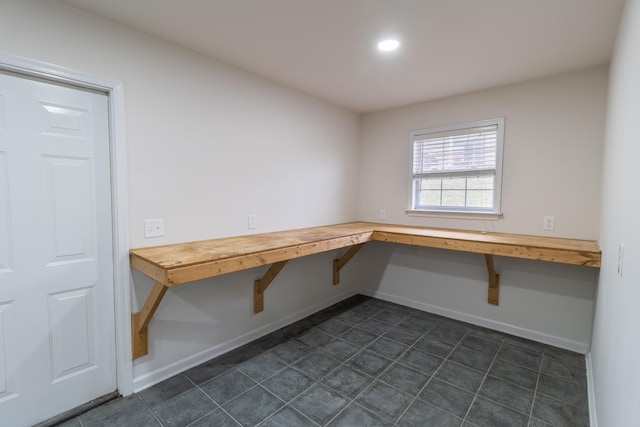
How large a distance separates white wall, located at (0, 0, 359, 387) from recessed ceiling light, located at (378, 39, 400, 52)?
42.7 inches

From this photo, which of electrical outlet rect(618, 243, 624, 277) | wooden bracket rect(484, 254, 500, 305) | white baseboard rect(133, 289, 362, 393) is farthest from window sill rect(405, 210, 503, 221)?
electrical outlet rect(618, 243, 624, 277)

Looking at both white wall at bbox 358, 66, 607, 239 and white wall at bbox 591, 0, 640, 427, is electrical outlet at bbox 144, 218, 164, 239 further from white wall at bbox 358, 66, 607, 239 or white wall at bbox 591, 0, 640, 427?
white wall at bbox 358, 66, 607, 239

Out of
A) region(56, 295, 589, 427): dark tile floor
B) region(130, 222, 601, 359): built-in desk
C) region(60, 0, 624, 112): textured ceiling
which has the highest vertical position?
region(60, 0, 624, 112): textured ceiling

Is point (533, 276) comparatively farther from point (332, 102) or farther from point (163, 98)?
point (163, 98)

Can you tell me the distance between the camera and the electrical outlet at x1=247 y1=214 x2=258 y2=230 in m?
2.64

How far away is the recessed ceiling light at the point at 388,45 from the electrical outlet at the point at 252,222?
5.35 ft

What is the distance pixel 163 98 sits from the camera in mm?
2068

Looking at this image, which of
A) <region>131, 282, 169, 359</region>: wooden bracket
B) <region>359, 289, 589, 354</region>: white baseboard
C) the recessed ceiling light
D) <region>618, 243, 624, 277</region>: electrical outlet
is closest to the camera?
<region>618, 243, 624, 277</region>: electrical outlet

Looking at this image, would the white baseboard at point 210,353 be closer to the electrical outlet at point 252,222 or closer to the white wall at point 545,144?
the electrical outlet at point 252,222

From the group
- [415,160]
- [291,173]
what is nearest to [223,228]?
[291,173]

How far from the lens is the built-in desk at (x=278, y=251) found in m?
1.73

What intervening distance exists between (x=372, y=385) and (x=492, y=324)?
1.57 meters

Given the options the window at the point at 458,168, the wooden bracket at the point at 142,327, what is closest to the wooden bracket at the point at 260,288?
the wooden bracket at the point at 142,327

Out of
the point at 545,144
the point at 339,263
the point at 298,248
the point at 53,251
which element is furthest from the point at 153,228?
the point at 545,144
